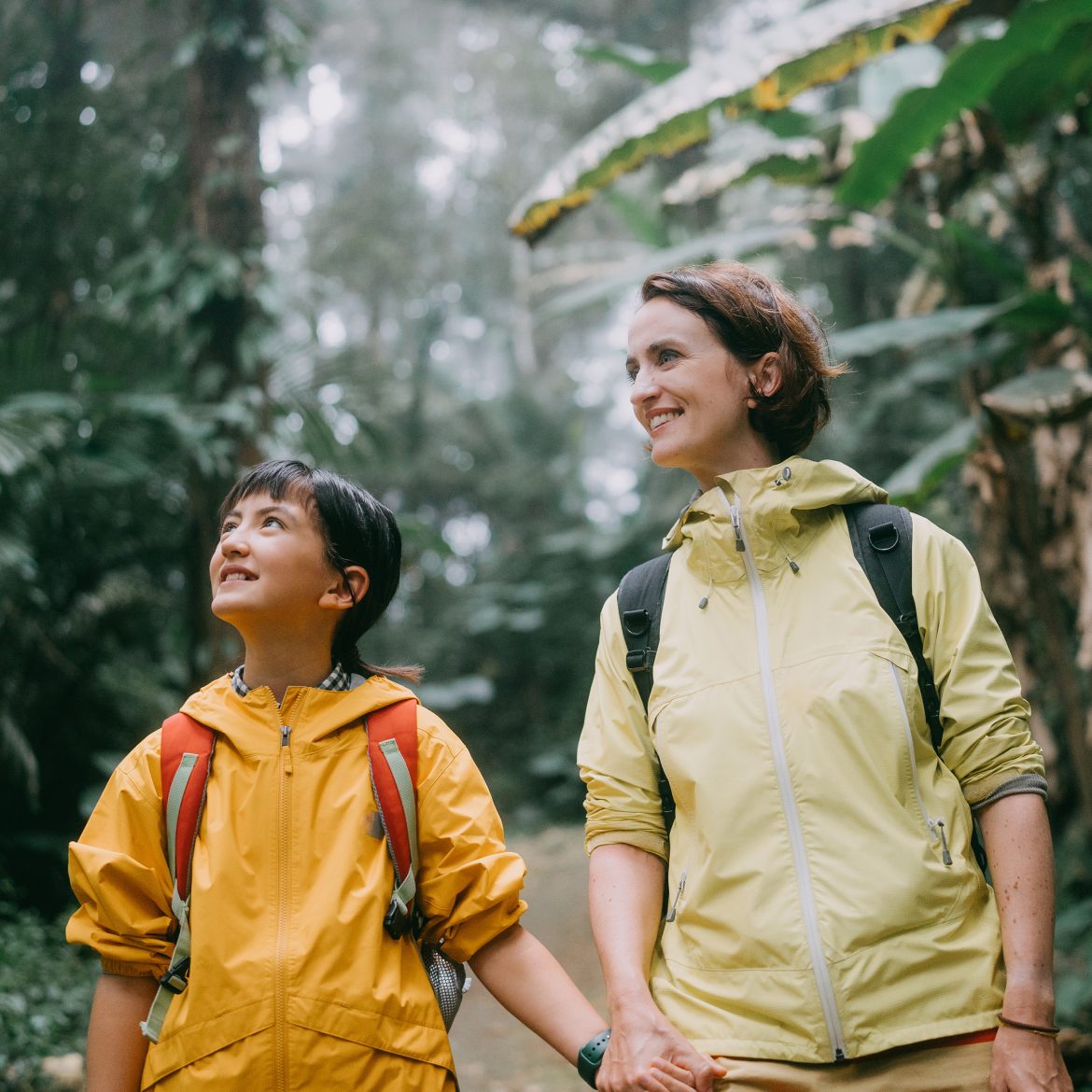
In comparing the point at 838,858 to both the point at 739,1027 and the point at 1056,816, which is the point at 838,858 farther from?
the point at 1056,816

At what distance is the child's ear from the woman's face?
0.61 meters

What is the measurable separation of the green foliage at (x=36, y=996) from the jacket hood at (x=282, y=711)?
9.62ft

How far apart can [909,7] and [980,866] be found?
113 inches

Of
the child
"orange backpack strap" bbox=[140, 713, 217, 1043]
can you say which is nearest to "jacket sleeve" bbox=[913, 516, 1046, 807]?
the child

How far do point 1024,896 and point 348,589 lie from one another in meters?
1.25

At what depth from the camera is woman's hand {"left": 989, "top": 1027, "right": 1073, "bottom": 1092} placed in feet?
4.78

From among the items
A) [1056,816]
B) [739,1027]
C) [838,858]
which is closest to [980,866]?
[838,858]

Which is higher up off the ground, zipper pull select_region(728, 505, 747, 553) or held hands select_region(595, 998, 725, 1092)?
zipper pull select_region(728, 505, 747, 553)

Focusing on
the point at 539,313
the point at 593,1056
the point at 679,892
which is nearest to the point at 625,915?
the point at 679,892

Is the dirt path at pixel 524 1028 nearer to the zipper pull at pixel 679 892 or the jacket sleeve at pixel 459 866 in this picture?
the jacket sleeve at pixel 459 866

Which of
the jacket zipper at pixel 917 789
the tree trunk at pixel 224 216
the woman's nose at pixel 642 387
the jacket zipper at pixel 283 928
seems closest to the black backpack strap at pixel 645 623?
the woman's nose at pixel 642 387

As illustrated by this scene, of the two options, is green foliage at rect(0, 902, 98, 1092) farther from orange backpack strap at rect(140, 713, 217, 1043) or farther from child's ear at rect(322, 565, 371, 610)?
child's ear at rect(322, 565, 371, 610)

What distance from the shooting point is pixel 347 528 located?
6.79ft

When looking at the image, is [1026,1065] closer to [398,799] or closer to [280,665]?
[398,799]
